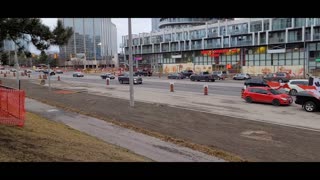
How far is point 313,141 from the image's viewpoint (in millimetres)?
12820

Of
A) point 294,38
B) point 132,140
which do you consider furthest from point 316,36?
point 132,140

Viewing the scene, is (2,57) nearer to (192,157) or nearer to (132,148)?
(132,148)

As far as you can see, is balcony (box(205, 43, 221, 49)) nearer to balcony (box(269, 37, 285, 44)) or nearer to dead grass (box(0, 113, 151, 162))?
balcony (box(269, 37, 285, 44))

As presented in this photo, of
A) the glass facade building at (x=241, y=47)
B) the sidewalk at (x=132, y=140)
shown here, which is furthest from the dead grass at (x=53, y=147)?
the glass facade building at (x=241, y=47)

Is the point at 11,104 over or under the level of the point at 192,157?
over

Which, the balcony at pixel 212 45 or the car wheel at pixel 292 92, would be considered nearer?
the car wheel at pixel 292 92

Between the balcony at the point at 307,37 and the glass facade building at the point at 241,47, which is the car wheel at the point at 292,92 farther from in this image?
the balcony at the point at 307,37

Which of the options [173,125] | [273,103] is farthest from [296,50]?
[173,125]

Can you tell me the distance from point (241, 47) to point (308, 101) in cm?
6104

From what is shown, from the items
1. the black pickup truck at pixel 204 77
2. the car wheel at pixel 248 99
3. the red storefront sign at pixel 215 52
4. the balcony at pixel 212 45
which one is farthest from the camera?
the balcony at pixel 212 45

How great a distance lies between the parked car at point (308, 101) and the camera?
2077cm

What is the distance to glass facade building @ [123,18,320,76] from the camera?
6731 centimetres

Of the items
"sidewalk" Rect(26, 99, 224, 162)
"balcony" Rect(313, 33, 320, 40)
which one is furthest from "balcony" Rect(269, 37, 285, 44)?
"sidewalk" Rect(26, 99, 224, 162)
